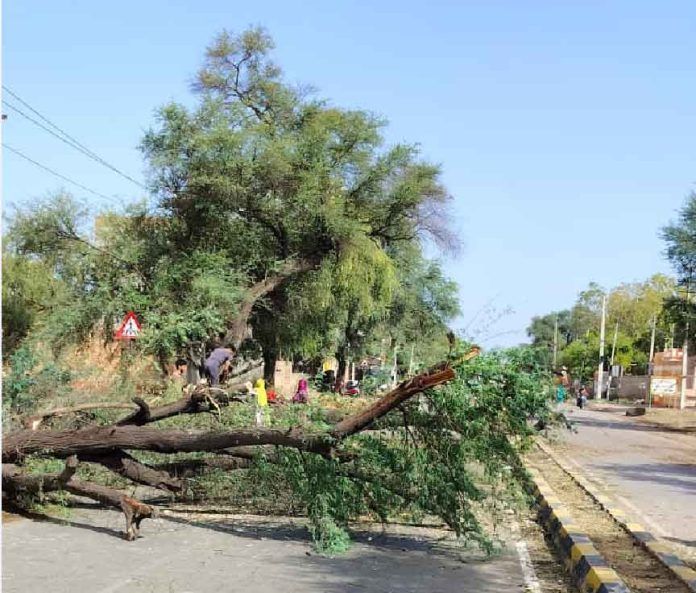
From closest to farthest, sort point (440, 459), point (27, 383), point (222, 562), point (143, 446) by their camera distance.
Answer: point (222, 562) → point (440, 459) → point (143, 446) → point (27, 383)

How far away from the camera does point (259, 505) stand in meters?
10.9

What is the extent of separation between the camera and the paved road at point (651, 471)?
36.3ft

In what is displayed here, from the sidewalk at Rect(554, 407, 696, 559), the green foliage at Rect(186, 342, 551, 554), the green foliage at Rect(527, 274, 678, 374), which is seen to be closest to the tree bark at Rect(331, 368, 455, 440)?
the green foliage at Rect(186, 342, 551, 554)

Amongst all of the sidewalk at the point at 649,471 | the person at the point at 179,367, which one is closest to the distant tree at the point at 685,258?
the sidewalk at the point at 649,471

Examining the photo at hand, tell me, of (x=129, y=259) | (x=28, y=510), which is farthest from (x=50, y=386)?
(x=129, y=259)

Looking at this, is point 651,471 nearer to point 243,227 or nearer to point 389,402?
point 389,402

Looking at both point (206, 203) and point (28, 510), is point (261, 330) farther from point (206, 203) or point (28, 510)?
point (28, 510)

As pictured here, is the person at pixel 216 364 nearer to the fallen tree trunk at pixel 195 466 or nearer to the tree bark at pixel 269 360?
the fallen tree trunk at pixel 195 466

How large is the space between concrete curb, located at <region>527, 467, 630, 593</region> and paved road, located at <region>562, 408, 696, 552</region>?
1.02 metres

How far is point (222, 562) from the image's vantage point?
7957 mm

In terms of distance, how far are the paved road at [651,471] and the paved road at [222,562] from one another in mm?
1960

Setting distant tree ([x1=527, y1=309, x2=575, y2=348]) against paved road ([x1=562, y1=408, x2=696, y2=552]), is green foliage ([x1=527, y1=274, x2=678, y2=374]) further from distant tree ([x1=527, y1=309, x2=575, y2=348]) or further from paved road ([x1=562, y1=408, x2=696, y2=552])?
paved road ([x1=562, y1=408, x2=696, y2=552])

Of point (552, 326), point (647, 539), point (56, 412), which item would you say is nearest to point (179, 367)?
point (56, 412)

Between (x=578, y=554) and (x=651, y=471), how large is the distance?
1032cm
